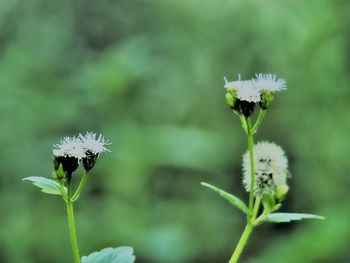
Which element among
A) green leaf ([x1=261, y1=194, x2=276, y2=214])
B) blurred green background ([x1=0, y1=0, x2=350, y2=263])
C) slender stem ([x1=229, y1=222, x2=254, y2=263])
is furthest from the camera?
blurred green background ([x1=0, y1=0, x2=350, y2=263])

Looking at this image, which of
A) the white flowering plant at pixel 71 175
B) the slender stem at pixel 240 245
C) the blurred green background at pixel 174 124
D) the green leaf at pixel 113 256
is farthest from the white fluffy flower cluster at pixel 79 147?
the blurred green background at pixel 174 124

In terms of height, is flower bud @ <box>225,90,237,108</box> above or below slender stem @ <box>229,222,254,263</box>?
above

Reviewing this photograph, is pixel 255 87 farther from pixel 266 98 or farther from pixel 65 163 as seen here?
pixel 65 163

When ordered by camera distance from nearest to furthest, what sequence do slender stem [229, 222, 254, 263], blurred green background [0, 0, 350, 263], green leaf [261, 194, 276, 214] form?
slender stem [229, 222, 254, 263]
green leaf [261, 194, 276, 214]
blurred green background [0, 0, 350, 263]

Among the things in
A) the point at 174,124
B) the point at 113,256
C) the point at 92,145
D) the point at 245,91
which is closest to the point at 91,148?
the point at 92,145

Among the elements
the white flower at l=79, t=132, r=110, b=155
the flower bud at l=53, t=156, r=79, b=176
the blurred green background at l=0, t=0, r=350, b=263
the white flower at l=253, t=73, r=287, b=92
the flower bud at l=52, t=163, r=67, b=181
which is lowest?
the flower bud at l=52, t=163, r=67, b=181

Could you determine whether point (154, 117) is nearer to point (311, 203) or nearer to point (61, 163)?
point (311, 203)

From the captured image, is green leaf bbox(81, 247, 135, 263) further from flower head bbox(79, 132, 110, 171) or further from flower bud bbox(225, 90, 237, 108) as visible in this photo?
flower bud bbox(225, 90, 237, 108)

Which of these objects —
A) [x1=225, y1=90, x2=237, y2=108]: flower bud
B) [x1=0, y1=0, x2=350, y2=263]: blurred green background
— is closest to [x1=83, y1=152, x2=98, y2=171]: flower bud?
[x1=225, y1=90, x2=237, y2=108]: flower bud
